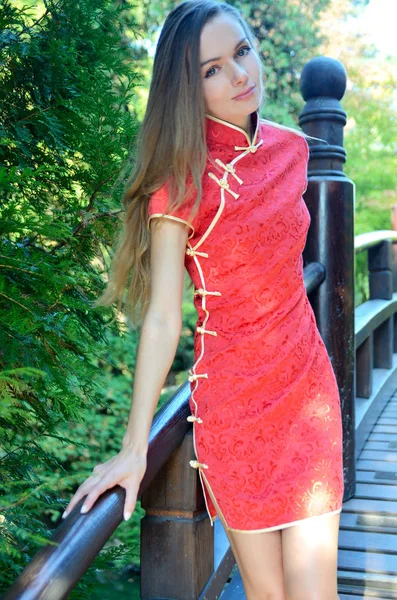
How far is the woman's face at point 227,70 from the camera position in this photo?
1762 mm

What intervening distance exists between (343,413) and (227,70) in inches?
62.2

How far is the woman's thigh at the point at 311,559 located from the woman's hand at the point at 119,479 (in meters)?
0.41

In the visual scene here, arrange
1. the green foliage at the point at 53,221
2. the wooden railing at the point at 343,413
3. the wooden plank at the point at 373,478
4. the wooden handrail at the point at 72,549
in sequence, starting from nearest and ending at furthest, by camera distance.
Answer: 1. the wooden handrail at the point at 72,549
2. the wooden railing at the point at 343,413
3. the green foliage at the point at 53,221
4. the wooden plank at the point at 373,478

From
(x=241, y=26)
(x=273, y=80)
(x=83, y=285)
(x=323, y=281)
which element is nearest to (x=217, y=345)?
(x=83, y=285)

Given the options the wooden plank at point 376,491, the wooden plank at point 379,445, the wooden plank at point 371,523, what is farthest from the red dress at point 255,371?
the wooden plank at point 379,445

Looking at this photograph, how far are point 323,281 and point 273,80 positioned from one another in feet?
28.4

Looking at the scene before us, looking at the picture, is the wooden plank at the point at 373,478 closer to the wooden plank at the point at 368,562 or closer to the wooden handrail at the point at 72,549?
the wooden plank at the point at 368,562

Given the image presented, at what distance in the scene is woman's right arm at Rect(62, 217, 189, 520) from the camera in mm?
1380

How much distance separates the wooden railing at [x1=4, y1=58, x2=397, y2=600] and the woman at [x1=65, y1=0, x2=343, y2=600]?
0.08 metres

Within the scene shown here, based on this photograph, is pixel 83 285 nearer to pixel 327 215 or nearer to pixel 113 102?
pixel 113 102

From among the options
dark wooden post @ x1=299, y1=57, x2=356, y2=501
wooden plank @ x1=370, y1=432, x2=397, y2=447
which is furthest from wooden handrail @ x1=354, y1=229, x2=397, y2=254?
dark wooden post @ x1=299, y1=57, x2=356, y2=501

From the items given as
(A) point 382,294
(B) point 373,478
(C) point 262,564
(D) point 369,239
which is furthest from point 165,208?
(A) point 382,294

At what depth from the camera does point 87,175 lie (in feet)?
6.03

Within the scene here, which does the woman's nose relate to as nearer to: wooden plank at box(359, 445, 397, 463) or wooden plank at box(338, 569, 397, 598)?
wooden plank at box(338, 569, 397, 598)
